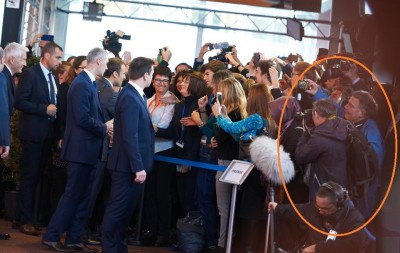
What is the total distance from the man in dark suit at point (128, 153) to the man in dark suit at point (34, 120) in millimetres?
1284

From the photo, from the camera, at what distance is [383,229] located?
468 cm

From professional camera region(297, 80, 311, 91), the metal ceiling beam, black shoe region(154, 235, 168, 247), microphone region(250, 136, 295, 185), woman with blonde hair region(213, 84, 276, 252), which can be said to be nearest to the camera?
professional camera region(297, 80, 311, 91)

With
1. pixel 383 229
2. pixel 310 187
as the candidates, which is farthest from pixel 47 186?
pixel 383 229

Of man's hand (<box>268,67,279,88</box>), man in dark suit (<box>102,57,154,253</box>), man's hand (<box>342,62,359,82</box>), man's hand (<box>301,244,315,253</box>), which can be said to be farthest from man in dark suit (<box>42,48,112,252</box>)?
man's hand (<box>342,62,359,82</box>)

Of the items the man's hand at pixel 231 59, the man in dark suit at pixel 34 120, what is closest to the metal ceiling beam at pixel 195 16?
the man's hand at pixel 231 59

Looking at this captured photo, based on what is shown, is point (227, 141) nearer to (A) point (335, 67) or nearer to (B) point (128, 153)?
(B) point (128, 153)

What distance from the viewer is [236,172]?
6.00m

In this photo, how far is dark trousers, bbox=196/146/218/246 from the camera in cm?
679

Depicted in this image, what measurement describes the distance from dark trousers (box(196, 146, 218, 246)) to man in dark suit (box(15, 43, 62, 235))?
4.54ft

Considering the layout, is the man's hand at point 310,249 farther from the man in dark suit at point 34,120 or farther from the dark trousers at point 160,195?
the man in dark suit at point 34,120

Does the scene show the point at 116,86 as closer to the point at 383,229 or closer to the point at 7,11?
the point at 383,229

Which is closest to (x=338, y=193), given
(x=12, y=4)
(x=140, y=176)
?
(x=140, y=176)

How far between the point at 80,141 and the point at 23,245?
1045mm

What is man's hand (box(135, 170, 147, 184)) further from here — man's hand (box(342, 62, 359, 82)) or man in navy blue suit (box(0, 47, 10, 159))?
man's hand (box(342, 62, 359, 82))
